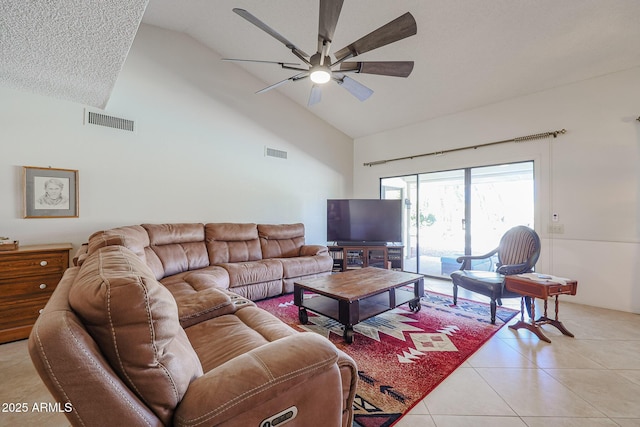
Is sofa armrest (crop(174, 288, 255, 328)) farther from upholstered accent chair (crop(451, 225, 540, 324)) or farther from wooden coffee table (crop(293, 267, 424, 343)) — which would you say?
upholstered accent chair (crop(451, 225, 540, 324))

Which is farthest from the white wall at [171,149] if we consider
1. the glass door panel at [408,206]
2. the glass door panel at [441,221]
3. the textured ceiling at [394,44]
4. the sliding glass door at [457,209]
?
the glass door panel at [441,221]

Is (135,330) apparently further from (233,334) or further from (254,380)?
(233,334)

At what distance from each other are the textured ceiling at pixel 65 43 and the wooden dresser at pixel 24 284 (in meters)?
1.61

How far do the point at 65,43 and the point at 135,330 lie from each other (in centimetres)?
245

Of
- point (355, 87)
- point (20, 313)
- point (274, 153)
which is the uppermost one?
point (355, 87)

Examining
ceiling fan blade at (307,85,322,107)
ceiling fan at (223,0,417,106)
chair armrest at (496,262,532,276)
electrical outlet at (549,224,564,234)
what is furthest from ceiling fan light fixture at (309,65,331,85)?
electrical outlet at (549,224,564,234)

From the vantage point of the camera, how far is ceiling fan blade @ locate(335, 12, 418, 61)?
193 centimetres

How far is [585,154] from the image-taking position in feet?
11.1

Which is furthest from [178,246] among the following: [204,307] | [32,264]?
[204,307]

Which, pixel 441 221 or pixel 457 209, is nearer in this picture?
pixel 457 209

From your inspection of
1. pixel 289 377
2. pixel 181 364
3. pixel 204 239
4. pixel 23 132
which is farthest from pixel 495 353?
pixel 23 132

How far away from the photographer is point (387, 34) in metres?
2.07

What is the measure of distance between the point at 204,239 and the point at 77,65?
2222 mm

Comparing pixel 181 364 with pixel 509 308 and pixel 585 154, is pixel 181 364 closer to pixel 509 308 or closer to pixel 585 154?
pixel 509 308
